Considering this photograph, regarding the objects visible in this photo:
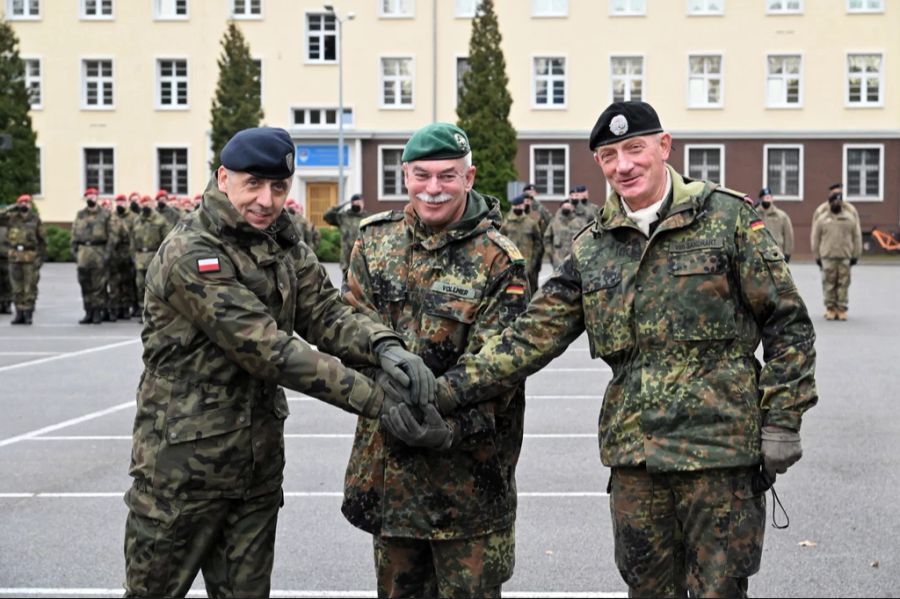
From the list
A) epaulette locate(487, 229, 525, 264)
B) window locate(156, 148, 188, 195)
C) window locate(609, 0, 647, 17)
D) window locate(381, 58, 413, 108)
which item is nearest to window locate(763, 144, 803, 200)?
window locate(609, 0, 647, 17)

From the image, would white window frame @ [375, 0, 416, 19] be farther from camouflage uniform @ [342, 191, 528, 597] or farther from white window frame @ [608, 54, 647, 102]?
camouflage uniform @ [342, 191, 528, 597]

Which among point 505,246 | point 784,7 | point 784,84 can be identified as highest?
point 784,7

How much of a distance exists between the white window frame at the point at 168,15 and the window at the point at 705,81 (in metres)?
20.7

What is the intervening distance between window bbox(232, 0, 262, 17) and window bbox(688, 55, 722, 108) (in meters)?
17.8

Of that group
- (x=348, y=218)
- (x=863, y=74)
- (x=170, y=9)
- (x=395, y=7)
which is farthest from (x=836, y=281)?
(x=170, y=9)

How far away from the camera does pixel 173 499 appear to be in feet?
14.4

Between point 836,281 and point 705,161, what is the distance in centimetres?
3027

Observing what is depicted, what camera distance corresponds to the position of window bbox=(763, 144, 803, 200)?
50.5m

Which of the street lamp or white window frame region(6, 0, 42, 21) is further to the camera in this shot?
white window frame region(6, 0, 42, 21)

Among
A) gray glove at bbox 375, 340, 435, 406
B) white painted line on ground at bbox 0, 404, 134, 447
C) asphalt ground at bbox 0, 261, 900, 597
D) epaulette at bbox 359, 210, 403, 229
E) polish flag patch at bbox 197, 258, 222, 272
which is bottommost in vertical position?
white painted line on ground at bbox 0, 404, 134, 447

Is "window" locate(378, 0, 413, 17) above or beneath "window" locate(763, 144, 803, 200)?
above

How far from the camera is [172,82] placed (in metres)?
52.4

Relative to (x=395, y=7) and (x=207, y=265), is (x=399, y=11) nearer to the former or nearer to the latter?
(x=395, y=7)

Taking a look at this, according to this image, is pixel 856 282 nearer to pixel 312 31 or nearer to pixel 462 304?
pixel 312 31
